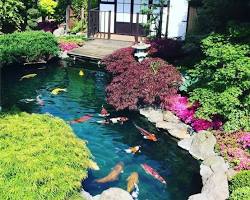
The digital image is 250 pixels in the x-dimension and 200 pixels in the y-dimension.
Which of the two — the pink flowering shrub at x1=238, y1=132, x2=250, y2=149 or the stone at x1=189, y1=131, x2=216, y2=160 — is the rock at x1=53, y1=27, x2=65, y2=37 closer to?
the stone at x1=189, y1=131, x2=216, y2=160

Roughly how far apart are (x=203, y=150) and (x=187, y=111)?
236 cm

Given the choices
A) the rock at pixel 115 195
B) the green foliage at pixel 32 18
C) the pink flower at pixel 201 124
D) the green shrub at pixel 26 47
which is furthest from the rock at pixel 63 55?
the rock at pixel 115 195

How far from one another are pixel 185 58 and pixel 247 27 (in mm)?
5305

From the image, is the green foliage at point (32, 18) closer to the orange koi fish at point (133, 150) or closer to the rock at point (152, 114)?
the rock at point (152, 114)

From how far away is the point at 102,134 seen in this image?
504 inches

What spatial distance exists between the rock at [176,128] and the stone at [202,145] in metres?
0.81

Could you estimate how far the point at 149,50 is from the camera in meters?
17.9

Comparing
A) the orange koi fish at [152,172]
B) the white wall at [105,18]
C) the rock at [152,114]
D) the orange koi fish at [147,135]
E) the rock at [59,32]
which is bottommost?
the orange koi fish at [152,172]

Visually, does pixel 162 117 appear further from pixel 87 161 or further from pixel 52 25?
pixel 52 25

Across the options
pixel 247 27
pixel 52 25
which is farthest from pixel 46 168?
pixel 52 25

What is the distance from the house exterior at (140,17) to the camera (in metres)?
22.2

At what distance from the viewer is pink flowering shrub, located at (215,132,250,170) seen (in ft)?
33.4

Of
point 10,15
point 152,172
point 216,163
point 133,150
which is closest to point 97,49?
point 10,15

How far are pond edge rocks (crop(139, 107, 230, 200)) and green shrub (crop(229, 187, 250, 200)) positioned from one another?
0.50m
